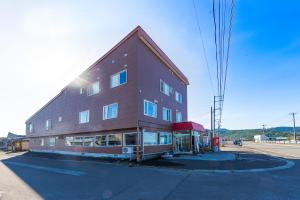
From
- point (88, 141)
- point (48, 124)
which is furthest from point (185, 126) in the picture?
point (48, 124)

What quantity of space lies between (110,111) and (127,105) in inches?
119

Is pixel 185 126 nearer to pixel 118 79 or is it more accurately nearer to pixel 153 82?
pixel 153 82

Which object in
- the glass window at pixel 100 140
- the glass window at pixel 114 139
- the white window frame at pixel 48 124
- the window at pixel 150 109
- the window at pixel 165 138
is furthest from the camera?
the white window frame at pixel 48 124

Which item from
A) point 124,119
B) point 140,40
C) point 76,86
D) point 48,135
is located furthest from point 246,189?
point 48,135

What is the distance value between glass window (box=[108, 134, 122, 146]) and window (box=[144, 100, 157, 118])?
3.56 meters

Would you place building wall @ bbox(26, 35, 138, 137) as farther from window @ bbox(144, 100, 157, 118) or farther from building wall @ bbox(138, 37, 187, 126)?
window @ bbox(144, 100, 157, 118)

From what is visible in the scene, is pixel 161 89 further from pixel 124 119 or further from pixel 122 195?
pixel 122 195

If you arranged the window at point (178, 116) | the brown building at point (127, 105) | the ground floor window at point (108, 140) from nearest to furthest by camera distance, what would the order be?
the brown building at point (127, 105) < the ground floor window at point (108, 140) < the window at point (178, 116)

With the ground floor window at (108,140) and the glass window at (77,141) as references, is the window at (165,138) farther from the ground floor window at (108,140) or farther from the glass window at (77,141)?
the glass window at (77,141)

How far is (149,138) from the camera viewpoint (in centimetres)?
2197

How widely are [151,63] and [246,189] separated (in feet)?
55.6

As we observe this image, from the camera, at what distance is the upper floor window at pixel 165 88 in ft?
84.5

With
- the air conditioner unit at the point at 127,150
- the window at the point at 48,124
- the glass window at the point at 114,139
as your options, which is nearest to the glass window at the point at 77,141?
the glass window at the point at 114,139

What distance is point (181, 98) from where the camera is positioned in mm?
32281
